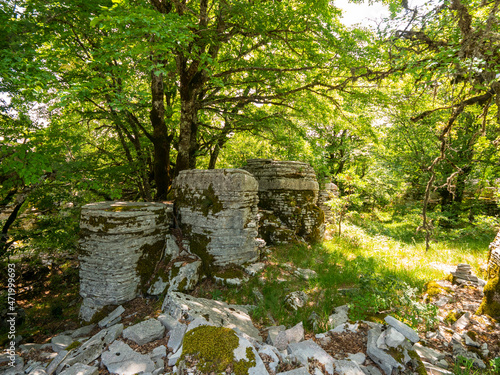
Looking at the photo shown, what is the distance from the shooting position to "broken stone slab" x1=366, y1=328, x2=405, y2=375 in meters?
2.85

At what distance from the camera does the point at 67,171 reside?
5.25 m

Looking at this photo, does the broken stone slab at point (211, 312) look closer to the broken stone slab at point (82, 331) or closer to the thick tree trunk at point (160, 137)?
the broken stone slab at point (82, 331)

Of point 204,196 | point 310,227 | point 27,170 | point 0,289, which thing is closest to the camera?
point 27,170

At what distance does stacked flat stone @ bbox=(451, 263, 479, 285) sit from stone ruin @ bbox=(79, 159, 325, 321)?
5002 millimetres

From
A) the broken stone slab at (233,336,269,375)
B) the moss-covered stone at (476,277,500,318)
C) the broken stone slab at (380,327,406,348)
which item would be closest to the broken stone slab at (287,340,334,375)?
the broken stone slab at (233,336,269,375)

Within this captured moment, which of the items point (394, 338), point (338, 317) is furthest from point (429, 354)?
point (338, 317)

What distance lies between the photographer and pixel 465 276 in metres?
5.31

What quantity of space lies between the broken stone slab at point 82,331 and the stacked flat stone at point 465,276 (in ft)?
27.2

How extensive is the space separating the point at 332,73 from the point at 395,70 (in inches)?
113

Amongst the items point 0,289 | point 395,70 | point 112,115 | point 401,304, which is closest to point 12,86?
point 112,115

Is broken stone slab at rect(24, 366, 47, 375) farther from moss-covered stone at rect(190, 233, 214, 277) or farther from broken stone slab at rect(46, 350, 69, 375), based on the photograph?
moss-covered stone at rect(190, 233, 214, 277)

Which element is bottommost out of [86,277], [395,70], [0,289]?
[0,289]

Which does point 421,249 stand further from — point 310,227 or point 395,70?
point 395,70

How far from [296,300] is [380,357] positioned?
1.89 m
